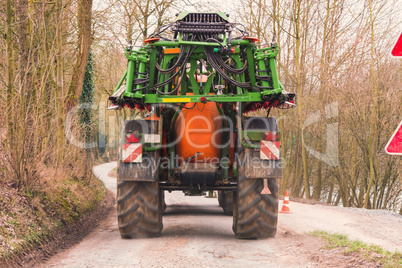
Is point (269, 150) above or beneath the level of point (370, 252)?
above

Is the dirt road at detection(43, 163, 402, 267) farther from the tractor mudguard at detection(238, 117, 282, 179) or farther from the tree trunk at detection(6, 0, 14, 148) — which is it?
the tree trunk at detection(6, 0, 14, 148)

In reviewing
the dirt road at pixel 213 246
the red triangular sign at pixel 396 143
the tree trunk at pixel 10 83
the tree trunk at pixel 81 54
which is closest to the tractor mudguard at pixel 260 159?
the dirt road at pixel 213 246

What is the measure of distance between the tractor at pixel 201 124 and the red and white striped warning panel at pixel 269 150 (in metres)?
0.02

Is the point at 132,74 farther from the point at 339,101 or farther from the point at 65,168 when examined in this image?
the point at 339,101

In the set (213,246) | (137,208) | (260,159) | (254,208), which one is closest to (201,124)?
(260,159)

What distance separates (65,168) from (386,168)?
14.8 m

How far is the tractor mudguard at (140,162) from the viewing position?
765 cm

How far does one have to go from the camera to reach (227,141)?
26.8 feet

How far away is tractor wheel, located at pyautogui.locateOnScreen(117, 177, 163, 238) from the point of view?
7.95 metres

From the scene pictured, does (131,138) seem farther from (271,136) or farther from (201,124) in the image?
(271,136)

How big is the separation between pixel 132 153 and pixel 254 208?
2.17 m

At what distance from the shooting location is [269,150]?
762cm

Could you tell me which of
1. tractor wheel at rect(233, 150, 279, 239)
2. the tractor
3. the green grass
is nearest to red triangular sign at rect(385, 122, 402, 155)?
the green grass

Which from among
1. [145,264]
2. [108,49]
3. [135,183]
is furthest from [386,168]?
[145,264]
